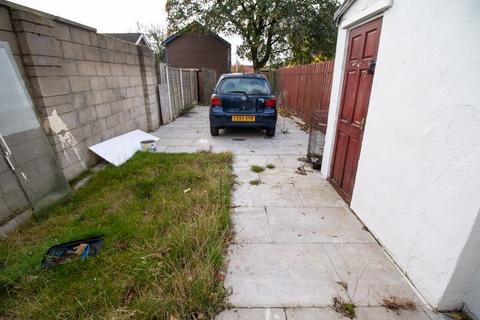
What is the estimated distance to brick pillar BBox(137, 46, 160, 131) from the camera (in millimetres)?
6637

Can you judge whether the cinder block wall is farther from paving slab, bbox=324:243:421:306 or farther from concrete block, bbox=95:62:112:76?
paving slab, bbox=324:243:421:306

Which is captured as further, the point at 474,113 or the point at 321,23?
the point at 321,23

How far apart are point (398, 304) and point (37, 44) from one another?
4.71m

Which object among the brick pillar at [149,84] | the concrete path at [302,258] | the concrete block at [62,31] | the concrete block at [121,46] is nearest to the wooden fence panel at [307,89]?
the concrete path at [302,258]

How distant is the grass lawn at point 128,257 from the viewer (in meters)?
1.74

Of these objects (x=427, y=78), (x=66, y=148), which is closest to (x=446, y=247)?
(x=427, y=78)

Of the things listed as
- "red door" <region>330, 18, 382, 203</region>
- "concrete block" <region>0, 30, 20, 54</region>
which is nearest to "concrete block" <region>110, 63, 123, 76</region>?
"concrete block" <region>0, 30, 20, 54</region>

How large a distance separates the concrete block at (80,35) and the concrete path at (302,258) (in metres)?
3.54

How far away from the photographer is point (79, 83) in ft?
13.0

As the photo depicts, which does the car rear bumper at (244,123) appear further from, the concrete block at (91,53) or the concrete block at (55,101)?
the concrete block at (55,101)

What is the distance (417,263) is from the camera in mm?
1951

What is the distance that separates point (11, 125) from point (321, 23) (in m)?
17.2

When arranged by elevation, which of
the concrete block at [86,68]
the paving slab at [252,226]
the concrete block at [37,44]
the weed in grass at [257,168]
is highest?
the concrete block at [37,44]

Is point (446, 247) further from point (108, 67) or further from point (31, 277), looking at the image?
point (108, 67)
